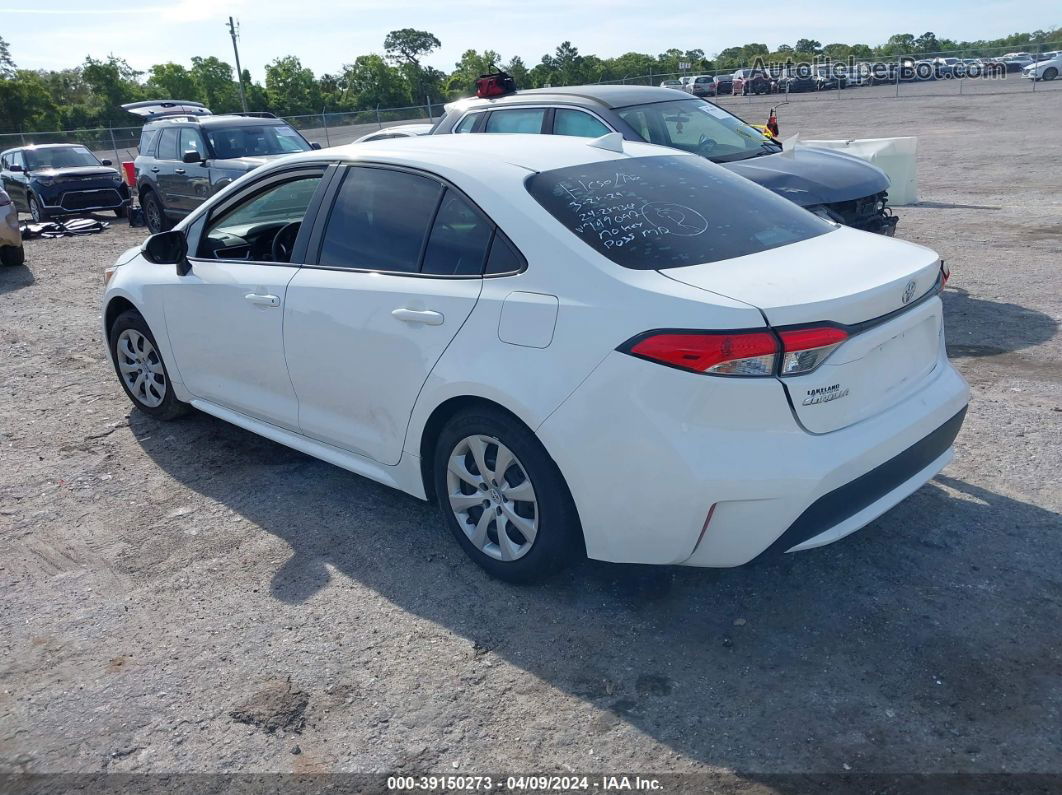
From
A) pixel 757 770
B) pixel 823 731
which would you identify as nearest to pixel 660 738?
pixel 757 770

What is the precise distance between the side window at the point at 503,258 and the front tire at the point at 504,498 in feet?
1.81

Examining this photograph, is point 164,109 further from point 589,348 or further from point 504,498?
point 589,348

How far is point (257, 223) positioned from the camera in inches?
211

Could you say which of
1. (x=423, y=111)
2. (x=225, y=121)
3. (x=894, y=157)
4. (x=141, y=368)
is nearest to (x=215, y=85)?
(x=423, y=111)

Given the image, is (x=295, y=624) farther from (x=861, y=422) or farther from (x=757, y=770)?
(x=861, y=422)

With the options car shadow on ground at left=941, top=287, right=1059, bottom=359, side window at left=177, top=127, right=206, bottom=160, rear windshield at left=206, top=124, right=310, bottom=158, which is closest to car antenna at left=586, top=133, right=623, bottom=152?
car shadow on ground at left=941, top=287, right=1059, bottom=359

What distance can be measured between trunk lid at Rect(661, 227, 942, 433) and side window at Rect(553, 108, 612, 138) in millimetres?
4648

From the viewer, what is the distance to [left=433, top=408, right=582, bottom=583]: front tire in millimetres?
3412

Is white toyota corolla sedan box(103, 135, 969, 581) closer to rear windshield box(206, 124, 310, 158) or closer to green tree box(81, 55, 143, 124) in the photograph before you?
rear windshield box(206, 124, 310, 158)

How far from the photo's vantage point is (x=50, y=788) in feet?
9.39

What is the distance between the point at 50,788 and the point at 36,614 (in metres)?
1.19

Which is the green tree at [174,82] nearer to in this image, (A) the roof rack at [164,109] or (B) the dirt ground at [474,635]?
(A) the roof rack at [164,109]

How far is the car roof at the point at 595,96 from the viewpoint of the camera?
8.25 meters

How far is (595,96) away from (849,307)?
226 inches
